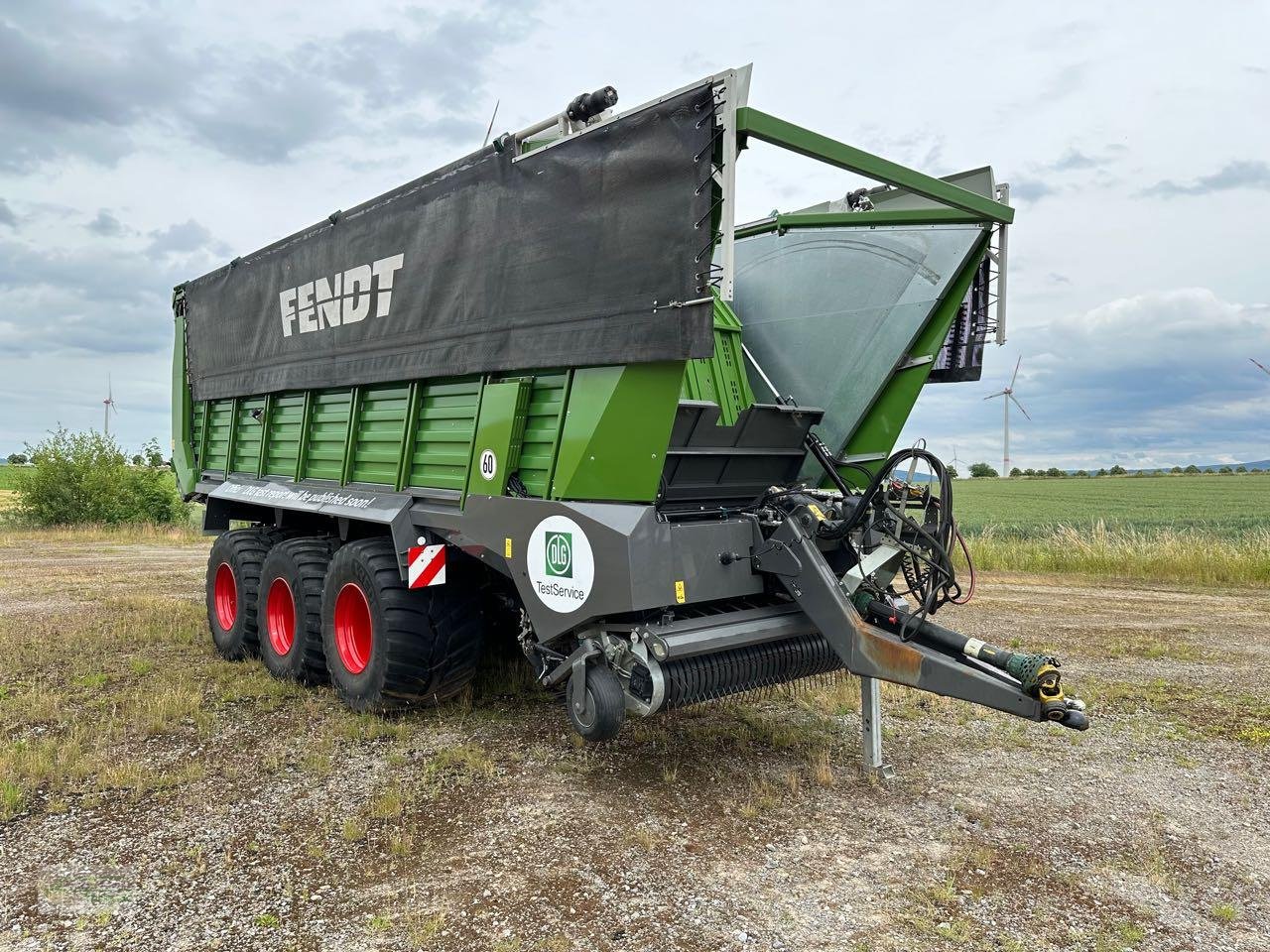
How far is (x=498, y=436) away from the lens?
4461 mm

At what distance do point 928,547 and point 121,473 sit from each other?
2159cm

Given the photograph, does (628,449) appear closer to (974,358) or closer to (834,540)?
(834,540)

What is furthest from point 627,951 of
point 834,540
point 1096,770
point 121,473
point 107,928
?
point 121,473

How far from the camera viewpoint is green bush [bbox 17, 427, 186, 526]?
20484 mm

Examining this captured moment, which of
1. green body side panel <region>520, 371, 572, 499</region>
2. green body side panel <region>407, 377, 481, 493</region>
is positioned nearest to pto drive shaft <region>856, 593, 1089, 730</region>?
green body side panel <region>520, 371, 572, 499</region>

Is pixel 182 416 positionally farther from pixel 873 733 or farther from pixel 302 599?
pixel 873 733

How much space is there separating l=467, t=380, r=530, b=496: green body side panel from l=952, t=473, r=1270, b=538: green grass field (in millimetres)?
13193

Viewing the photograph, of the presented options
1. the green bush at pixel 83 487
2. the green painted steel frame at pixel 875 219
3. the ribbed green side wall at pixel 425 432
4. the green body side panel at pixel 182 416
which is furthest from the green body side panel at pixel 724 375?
the green bush at pixel 83 487

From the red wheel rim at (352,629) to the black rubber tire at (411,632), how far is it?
0.09m

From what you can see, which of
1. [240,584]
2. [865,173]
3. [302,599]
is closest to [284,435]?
[240,584]

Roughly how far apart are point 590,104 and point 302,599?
11.9 feet

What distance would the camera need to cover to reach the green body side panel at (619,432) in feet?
12.4

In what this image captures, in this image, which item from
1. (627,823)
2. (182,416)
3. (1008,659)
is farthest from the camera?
(182,416)

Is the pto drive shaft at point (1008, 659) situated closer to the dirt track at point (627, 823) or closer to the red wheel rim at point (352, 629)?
the dirt track at point (627, 823)
